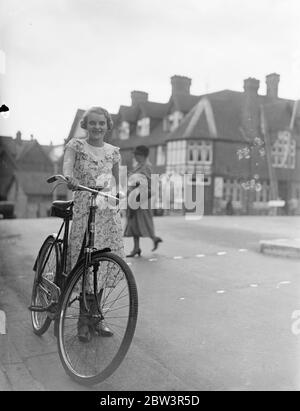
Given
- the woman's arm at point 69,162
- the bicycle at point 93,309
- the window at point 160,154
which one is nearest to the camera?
the bicycle at point 93,309

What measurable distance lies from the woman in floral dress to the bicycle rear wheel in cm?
21

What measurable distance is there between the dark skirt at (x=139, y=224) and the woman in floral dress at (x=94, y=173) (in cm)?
403

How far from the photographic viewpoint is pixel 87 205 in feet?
10.6

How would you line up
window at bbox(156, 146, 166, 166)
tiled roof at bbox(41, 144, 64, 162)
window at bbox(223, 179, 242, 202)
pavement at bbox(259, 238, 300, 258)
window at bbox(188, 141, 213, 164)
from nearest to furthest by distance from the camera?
tiled roof at bbox(41, 144, 64, 162) < window at bbox(223, 179, 242, 202) < window at bbox(188, 141, 213, 164) < pavement at bbox(259, 238, 300, 258) < window at bbox(156, 146, 166, 166)

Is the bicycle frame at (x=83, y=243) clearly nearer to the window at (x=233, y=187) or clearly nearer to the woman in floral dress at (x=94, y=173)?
the woman in floral dress at (x=94, y=173)

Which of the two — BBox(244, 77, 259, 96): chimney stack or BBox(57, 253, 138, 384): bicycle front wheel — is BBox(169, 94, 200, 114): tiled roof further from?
BBox(57, 253, 138, 384): bicycle front wheel

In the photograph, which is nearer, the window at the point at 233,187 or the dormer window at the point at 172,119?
the window at the point at 233,187

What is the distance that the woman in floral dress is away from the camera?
320 cm

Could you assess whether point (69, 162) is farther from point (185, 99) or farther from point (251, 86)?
point (251, 86)

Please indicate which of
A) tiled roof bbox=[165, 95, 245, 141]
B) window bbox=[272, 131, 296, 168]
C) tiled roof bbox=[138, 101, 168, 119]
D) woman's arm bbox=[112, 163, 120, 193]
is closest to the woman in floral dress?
woman's arm bbox=[112, 163, 120, 193]

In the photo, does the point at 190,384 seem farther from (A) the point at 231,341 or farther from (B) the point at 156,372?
(A) the point at 231,341

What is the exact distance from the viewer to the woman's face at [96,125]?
10.5 ft

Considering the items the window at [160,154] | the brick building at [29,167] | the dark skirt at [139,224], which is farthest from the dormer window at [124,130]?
the window at [160,154]

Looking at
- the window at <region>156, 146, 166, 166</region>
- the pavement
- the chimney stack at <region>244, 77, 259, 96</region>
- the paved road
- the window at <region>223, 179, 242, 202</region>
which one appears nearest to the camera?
the paved road
